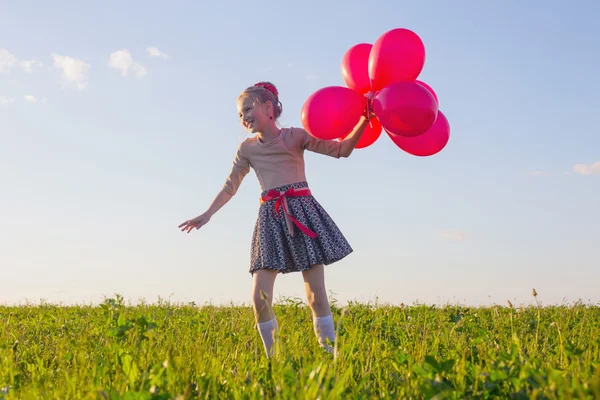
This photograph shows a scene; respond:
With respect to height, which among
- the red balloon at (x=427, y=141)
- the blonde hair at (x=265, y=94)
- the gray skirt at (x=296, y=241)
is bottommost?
the gray skirt at (x=296, y=241)

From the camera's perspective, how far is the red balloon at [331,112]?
4.52 meters

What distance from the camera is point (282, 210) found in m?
4.93

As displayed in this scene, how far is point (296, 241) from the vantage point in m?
4.88

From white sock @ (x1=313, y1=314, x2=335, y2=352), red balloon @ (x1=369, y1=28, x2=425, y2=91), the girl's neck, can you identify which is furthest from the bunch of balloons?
white sock @ (x1=313, y1=314, x2=335, y2=352)

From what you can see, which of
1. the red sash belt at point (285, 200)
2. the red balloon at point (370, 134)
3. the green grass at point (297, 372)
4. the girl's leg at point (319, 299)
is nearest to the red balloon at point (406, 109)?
the red balloon at point (370, 134)

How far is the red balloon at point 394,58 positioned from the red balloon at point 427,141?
0.42 metres

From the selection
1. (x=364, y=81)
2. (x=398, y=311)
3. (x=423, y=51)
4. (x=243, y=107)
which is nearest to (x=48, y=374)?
(x=243, y=107)

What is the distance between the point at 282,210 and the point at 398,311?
132 inches

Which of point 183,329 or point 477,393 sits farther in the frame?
point 183,329

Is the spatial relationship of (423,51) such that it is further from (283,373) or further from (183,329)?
(183,329)

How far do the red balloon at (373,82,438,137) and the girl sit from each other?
14.0 inches

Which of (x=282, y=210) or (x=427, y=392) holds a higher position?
(x=282, y=210)

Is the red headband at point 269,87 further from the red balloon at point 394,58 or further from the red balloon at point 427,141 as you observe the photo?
the red balloon at point 427,141

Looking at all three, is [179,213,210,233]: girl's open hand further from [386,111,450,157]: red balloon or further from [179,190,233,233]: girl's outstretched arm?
[386,111,450,157]: red balloon
